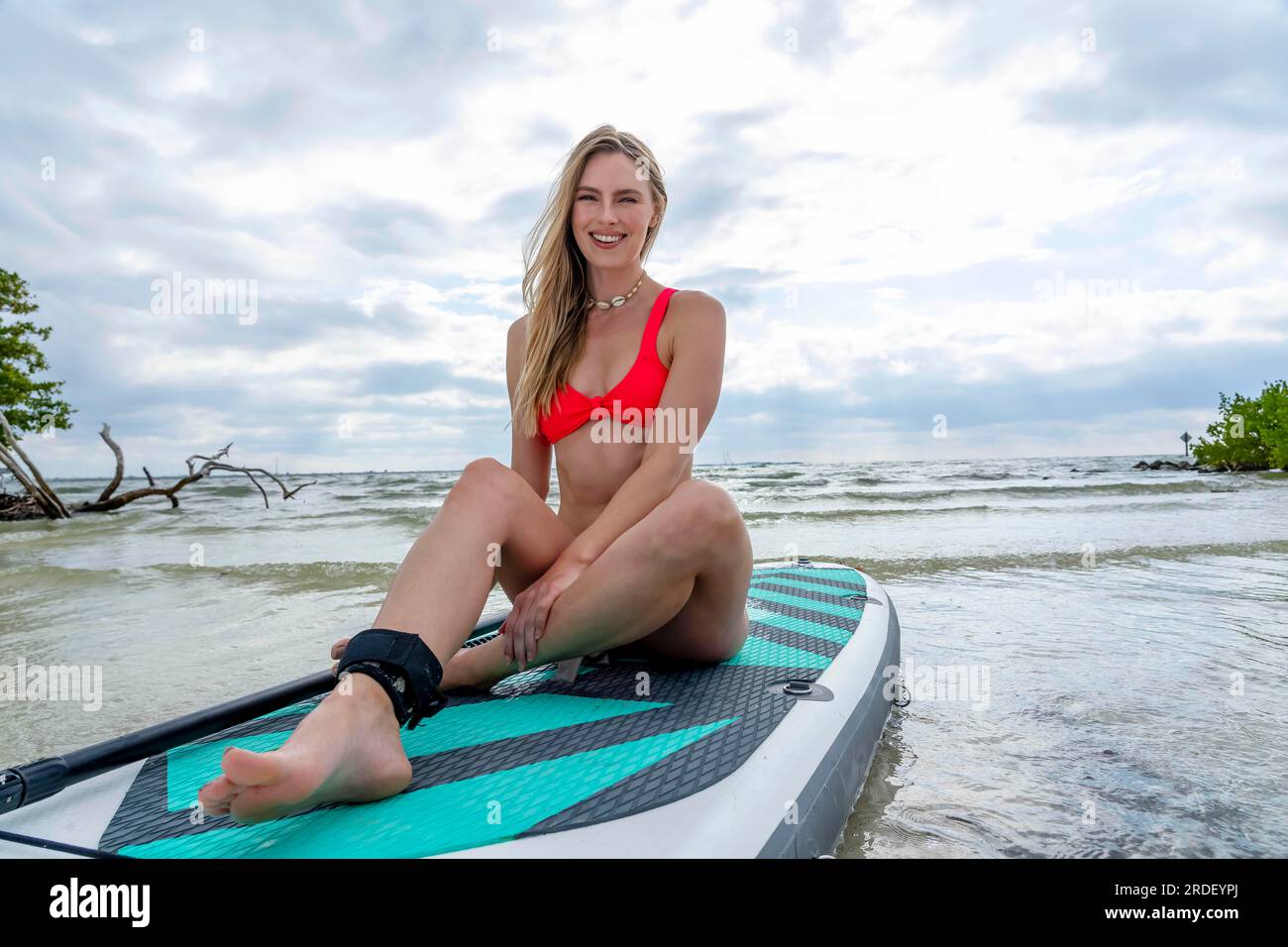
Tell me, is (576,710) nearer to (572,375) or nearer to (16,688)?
(572,375)

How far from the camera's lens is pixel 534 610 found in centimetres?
184

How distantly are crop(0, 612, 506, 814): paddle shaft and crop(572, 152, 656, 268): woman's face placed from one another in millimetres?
1480

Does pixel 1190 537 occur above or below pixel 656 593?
below

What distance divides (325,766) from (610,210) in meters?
1.65

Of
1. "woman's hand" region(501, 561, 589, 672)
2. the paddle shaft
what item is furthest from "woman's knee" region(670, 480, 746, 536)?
the paddle shaft


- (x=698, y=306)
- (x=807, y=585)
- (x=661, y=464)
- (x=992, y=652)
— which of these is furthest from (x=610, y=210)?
(x=992, y=652)

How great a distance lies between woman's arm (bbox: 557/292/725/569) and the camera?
1.97 meters

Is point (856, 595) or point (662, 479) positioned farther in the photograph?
point (856, 595)

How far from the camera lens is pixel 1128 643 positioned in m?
3.46

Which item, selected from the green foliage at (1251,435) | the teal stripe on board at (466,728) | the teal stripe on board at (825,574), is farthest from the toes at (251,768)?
the green foliage at (1251,435)

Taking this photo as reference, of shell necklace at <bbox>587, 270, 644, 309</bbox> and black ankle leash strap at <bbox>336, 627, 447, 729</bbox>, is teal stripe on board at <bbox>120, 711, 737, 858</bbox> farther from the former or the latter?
shell necklace at <bbox>587, 270, 644, 309</bbox>
